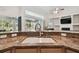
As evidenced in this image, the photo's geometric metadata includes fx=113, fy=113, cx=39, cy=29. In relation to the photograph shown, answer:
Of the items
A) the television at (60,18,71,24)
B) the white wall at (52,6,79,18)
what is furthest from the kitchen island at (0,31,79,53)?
the white wall at (52,6,79,18)

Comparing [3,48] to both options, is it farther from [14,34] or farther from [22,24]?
[22,24]

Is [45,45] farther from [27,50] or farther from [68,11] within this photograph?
[68,11]

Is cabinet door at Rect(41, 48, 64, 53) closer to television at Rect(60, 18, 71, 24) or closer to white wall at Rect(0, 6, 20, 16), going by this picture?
television at Rect(60, 18, 71, 24)

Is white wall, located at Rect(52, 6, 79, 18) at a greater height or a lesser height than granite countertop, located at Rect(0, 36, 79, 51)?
greater

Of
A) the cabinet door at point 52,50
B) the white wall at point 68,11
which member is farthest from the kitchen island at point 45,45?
the white wall at point 68,11

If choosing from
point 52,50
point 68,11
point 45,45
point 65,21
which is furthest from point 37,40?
point 68,11

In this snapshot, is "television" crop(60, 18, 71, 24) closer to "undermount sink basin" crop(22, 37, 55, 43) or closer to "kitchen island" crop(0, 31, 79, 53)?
"kitchen island" crop(0, 31, 79, 53)

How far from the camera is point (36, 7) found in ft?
5.32

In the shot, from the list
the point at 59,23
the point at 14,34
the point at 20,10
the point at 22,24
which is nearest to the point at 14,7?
the point at 20,10

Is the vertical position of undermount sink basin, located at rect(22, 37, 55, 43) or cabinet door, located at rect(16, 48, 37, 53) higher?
undermount sink basin, located at rect(22, 37, 55, 43)

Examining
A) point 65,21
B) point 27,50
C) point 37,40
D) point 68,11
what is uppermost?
point 68,11

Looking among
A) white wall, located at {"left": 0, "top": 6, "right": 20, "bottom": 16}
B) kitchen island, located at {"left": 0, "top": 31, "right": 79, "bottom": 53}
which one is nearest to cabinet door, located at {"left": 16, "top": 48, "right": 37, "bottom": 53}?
kitchen island, located at {"left": 0, "top": 31, "right": 79, "bottom": 53}

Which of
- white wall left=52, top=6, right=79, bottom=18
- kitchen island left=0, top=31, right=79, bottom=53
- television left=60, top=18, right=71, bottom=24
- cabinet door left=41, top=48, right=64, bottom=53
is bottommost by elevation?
cabinet door left=41, top=48, right=64, bottom=53

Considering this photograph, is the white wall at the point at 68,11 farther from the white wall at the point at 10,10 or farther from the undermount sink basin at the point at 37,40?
the white wall at the point at 10,10
